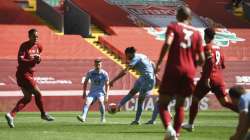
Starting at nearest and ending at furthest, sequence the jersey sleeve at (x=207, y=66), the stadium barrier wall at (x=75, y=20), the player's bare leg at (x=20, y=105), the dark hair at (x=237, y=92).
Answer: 1. the dark hair at (x=237, y=92)
2. the jersey sleeve at (x=207, y=66)
3. the player's bare leg at (x=20, y=105)
4. the stadium barrier wall at (x=75, y=20)

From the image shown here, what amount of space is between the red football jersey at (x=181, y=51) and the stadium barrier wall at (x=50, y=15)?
3199 centimetres

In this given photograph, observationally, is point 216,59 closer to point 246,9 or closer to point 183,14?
point 183,14

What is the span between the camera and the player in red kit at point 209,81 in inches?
717

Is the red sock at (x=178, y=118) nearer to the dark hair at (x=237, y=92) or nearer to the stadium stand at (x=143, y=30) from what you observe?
the dark hair at (x=237, y=92)

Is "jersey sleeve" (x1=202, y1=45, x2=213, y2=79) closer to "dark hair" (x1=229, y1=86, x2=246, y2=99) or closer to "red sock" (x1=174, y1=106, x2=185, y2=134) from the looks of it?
"red sock" (x1=174, y1=106, x2=185, y2=134)

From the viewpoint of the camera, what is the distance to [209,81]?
738 inches

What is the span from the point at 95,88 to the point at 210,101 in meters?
14.3

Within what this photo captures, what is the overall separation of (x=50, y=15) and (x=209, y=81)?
91.8 ft

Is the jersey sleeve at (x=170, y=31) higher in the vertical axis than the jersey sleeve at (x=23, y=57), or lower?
higher

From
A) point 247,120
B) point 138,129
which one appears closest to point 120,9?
point 138,129

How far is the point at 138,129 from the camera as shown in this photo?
19672mm

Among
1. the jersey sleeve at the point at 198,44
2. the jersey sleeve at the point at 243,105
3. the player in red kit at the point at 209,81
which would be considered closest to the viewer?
the jersey sleeve at the point at 243,105

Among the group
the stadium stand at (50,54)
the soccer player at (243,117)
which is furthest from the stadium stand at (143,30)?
the soccer player at (243,117)

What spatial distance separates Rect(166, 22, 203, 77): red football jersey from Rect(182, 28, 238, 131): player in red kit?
423cm
